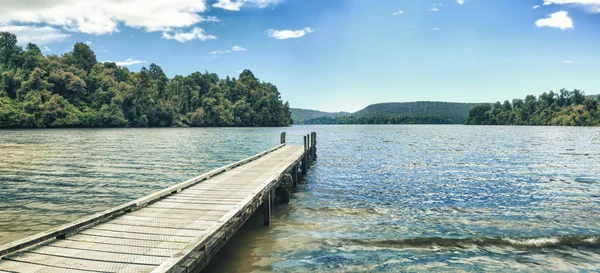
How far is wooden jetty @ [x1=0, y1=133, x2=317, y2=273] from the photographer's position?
533cm

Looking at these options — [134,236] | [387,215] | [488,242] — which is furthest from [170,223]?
[488,242]

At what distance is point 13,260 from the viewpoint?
5.42 m

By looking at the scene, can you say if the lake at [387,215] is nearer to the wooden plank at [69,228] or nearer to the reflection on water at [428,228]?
the reflection on water at [428,228]

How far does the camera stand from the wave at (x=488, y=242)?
9242mm

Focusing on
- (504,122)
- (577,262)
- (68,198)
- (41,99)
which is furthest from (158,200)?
(504,122)

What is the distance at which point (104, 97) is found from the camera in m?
110

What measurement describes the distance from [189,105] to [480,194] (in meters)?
137

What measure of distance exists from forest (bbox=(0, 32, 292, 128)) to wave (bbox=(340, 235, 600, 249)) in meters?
102

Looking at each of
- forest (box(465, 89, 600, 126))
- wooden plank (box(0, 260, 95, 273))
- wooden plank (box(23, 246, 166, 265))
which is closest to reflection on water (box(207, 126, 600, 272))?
wooden plank (box(23, 246, 166, 265))

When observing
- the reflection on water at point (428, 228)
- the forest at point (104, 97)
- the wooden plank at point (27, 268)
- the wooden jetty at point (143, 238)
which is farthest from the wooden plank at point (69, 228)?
the forest at point (104, 97)

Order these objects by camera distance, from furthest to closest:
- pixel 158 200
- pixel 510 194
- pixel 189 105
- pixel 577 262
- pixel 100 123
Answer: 1. pixel 189 105
2. pixel 100 123
3. pixel 510 194
4. pixel 158 200
5. pixel 577 262

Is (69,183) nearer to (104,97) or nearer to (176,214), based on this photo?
(176,214)

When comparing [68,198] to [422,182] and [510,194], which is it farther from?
[510,194]

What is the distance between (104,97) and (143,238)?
118 meters
